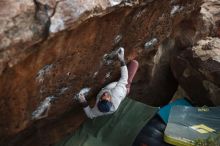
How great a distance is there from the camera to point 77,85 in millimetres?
4512

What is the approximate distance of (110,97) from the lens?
16.2 ft

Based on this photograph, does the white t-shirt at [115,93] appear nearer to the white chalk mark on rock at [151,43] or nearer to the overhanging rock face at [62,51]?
the overhanging rock face at [62,51]

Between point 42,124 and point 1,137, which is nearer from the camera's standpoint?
point 1,137

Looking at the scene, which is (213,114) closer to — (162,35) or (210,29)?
(162,35)

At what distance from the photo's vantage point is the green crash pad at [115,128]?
5031 millimetres

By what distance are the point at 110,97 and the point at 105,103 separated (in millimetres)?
152

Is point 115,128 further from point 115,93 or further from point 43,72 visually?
point 43,72

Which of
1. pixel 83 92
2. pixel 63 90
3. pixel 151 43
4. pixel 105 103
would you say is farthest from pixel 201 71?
pixel 63 90

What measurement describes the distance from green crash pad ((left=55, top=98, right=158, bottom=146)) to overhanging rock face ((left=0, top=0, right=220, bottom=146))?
0.30 m

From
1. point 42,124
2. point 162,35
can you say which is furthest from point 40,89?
point 162,35

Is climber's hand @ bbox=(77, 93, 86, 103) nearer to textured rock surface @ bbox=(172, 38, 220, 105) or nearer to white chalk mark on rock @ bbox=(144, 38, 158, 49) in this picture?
white chalk mark on rock @ bbox=(144, 38, 158, 49)

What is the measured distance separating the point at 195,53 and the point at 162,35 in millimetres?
1280

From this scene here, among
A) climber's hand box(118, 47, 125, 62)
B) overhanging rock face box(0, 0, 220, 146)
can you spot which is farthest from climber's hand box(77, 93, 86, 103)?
climber's hand box(118, 47, 125, 62)

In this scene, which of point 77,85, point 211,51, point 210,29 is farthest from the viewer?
point 210,29
